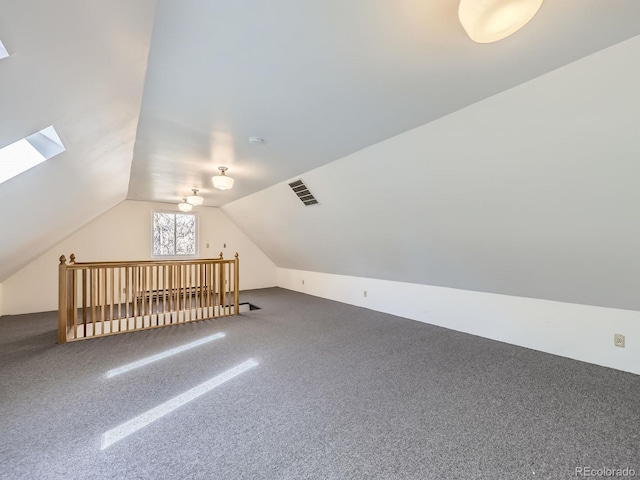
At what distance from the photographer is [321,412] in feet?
7.29

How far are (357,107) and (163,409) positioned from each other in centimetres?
290

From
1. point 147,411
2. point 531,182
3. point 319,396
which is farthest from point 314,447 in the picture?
point 531,182

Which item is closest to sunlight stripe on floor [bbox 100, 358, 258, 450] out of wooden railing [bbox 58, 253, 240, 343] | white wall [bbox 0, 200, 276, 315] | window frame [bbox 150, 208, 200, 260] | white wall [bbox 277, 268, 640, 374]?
wooden railing [bbox 58, 253, 240, 343]

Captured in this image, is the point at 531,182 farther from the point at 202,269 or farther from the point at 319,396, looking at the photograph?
the point at 202,269

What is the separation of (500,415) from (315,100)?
281cm

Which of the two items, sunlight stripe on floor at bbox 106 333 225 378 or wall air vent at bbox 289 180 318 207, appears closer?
sunlight stripe on floor at bbox 106 333 225 378

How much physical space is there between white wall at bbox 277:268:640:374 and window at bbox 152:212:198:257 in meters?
4.75

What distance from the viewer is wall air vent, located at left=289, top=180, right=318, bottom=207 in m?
4.52

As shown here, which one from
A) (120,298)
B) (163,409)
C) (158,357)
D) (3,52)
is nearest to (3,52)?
(3,52)

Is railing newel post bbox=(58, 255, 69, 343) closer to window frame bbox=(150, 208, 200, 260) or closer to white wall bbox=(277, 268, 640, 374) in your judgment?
window frame bbox=(150, 208, 200, 260)

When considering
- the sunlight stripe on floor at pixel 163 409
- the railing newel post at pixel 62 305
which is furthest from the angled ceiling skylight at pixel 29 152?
the railing newel post at pixel 62 305

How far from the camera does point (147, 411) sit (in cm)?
224

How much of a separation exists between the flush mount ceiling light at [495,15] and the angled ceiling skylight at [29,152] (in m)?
2.70

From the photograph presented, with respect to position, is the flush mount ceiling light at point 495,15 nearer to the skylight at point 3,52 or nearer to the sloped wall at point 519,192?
the sloped wall at point 519,192
